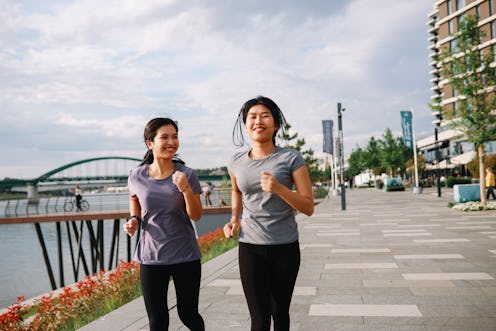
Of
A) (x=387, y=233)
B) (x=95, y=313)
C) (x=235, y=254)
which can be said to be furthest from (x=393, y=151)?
(x=95, y=313)

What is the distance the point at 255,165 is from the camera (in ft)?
9.00

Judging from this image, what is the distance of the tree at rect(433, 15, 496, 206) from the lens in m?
16.7

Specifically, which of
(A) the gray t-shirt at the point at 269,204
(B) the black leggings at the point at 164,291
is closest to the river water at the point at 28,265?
(B) the black leggings at the point at 164,291

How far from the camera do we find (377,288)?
5.53m

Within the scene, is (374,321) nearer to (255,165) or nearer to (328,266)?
(255,165)

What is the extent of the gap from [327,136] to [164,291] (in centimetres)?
2751

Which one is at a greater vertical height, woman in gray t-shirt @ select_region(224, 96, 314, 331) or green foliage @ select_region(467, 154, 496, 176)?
green foliage @ select_region(467, 154, 496, 176)

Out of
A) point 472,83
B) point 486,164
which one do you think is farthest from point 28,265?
point 486,164

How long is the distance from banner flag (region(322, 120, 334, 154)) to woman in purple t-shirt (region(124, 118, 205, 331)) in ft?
88.1

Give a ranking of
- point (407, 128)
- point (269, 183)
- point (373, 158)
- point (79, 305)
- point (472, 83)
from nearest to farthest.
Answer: point (269, 183) → point (79, 305) → point (472, 83) → point (407, 128) → point (373, 158)

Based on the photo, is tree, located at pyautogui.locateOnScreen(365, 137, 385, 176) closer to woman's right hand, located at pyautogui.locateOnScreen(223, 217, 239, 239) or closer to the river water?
the river water

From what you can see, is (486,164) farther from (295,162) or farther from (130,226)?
(130,226)

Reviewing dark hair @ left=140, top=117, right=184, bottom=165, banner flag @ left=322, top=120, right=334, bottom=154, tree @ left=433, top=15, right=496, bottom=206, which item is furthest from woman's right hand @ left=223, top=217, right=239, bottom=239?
banner flag @ left=322, top=120, right=334, bottom=154

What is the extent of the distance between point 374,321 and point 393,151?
5359 cm
